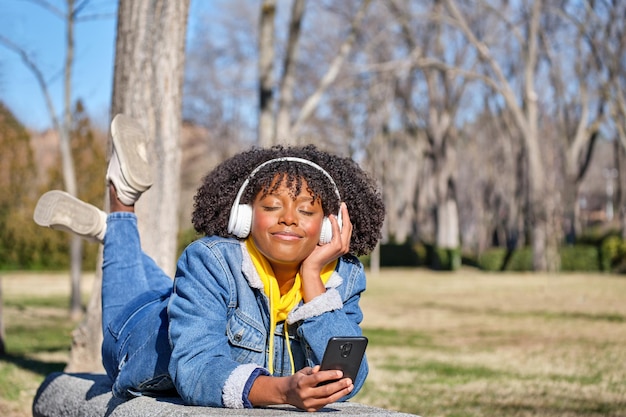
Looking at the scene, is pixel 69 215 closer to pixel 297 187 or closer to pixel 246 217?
pixel 246 217

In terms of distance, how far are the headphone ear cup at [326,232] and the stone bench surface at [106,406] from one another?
2.05ft

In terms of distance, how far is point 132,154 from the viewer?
4.64m

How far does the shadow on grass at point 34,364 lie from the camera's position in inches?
313

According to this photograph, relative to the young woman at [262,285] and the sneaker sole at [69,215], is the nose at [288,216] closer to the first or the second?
the young woman at [262,285]

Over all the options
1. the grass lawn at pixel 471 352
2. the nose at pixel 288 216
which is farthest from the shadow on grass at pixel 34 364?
the nose at pixel 288 216

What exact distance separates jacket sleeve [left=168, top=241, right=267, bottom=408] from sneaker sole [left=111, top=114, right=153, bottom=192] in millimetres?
1379

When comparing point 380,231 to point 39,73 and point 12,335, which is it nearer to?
point 12,335

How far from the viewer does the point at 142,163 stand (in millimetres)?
4637

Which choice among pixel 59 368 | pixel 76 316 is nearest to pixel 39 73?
pixel 76 316

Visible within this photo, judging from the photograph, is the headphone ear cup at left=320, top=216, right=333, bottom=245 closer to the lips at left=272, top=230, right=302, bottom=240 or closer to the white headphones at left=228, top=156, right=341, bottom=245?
the white headphones at left=228, top=156, right=341, bottom=245

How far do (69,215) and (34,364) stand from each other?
13.9 feet

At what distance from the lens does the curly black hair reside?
3346mm

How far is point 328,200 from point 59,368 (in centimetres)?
556

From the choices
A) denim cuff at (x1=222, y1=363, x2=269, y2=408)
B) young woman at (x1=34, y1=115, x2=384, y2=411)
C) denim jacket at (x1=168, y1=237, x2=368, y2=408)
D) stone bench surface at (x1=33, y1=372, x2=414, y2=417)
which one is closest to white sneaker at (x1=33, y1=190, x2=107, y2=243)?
stone bench surface at (x1=33, y1=372, x2=414, y2=417)
